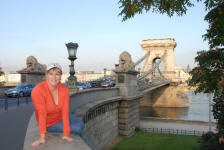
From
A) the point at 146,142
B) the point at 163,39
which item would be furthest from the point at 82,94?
the point at 163,39

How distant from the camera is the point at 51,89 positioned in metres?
2.72

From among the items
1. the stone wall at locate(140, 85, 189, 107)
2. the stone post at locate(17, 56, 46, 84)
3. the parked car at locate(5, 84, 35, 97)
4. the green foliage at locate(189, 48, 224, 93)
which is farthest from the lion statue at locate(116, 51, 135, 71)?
the stone wall at locate(140, 85, 189, 107)

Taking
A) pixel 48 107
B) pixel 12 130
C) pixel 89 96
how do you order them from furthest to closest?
1. pixel 89 96
2. pixel 12 130
3. pixel 48 107

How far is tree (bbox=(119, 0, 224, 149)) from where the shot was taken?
611 cm

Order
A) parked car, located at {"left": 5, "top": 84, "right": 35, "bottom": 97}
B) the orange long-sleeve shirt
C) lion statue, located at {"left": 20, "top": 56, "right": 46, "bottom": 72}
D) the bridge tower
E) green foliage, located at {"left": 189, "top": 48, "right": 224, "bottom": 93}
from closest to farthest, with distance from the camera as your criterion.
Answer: the orange long-sleeve shirt < green foliage, located at {"left": 189, "top": 48, "right": 224, "bottom": 93} < parked car, located at {"left": 5, "top": 84, "right": 35, "bottom": 97} < lion statue, located at {"left": 20, "top": 56, "right": 46, "bottom": 72} < the bridge tower

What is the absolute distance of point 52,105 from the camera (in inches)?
106

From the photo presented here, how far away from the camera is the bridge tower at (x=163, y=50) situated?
48.9 m

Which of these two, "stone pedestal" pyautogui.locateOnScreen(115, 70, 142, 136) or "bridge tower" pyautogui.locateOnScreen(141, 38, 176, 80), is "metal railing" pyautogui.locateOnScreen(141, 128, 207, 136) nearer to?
"stone pedestal" pyautogui.locateOnScreen(115, 70, 142, 136)

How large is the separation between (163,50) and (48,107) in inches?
1924

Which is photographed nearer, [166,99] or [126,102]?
[126,102]

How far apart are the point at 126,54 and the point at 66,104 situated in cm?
1405

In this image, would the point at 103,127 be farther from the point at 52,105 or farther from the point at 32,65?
the point at 52,105

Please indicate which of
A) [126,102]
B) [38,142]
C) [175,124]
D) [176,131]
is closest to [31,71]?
[126,102]

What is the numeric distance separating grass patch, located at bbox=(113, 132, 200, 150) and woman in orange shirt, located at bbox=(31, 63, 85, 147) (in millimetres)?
12541
